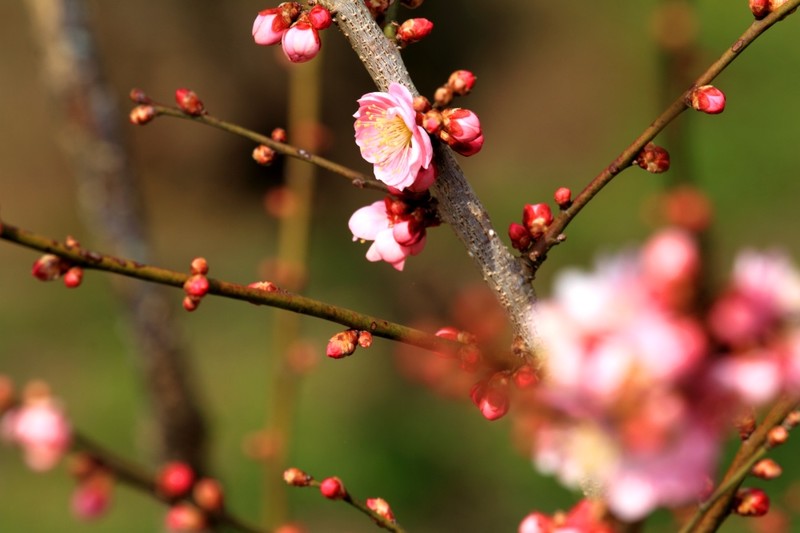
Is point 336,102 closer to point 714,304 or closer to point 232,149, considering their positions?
point 232,149

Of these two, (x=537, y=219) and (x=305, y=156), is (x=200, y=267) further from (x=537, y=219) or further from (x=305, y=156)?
(x=537, y=219)

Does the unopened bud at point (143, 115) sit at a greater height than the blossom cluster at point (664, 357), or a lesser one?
greater

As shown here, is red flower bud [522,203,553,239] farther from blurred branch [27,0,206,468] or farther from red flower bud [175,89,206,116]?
blurred branch [27,0,206,468]

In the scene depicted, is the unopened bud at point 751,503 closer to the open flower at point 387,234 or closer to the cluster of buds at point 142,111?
the open flower at point 387,234

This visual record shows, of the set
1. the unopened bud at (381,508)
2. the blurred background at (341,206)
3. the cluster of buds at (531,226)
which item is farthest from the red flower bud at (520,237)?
the blurred background at (341,206)

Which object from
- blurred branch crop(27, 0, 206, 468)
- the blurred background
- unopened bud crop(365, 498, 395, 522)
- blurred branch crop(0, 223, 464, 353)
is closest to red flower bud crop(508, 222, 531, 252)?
blurred branch crop(0, 223, 464, 353)

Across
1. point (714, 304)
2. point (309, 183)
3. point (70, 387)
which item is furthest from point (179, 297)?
point (714, 304)
